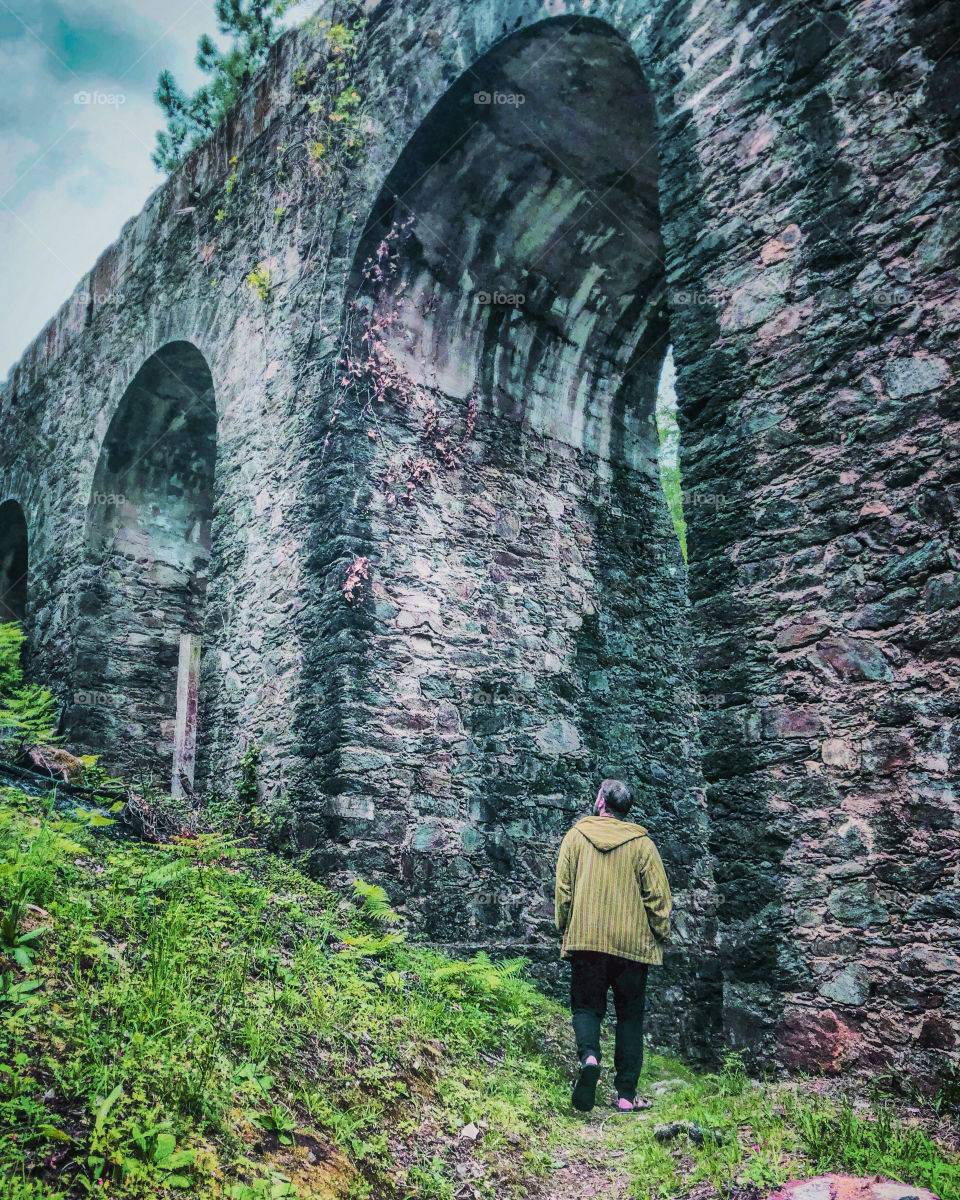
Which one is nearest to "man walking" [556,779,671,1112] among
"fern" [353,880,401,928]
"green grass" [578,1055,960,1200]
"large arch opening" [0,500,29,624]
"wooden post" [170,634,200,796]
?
"green grass" [578,1055,960,1200]

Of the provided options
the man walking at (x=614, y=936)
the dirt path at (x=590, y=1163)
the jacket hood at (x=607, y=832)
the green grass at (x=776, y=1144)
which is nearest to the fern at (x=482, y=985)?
the man walking at (x=614, y=936)

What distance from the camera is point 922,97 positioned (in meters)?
3.44

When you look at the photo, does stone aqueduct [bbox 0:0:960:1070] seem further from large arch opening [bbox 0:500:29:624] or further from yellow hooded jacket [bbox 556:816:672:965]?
large arch opening [bbox 0:500:29:624]

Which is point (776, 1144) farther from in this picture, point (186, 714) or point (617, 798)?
point (186, 714)

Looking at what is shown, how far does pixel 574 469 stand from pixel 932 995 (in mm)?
5280

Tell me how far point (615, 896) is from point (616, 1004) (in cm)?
48

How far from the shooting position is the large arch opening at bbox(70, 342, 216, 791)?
879cm

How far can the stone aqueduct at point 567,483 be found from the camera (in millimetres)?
3230

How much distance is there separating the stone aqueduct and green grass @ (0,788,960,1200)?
50cm

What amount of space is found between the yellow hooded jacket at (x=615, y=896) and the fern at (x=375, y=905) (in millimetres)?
1485

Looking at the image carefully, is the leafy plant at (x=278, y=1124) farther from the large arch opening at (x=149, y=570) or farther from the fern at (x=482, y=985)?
the large arch opening at (x=149, y=570)

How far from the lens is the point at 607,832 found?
404 cm

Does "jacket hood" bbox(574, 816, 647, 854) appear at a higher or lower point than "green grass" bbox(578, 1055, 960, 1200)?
higher

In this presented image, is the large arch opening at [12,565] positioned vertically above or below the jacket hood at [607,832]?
above
